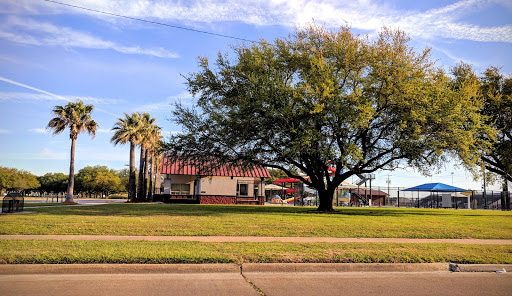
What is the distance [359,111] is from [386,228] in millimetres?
8503

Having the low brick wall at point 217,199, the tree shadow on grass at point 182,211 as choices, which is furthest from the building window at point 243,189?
the tree shadow on grass at point 182,211

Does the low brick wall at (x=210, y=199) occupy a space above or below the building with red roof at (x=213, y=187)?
below

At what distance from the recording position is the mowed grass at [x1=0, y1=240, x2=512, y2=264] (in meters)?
7.61

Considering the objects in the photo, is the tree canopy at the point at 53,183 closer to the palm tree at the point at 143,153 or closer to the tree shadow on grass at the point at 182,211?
the palm tree at the point at 143,153

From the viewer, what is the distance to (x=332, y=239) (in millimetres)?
11461

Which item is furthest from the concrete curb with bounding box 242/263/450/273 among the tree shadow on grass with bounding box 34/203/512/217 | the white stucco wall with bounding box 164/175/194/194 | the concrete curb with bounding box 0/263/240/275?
the white stucco wall with bounding box 164/175/194/194

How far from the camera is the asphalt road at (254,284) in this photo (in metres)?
6.05

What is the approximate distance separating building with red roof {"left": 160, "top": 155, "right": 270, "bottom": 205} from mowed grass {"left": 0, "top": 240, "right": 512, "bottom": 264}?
1089 inches

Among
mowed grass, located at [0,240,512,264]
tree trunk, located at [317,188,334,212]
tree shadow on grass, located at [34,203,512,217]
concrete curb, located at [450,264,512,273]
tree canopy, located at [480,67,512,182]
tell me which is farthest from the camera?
tree canopy, located at [480,67,512,182]

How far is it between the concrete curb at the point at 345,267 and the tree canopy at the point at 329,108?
493 inches

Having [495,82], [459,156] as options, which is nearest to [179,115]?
[459,156]

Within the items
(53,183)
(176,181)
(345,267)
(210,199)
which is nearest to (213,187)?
(210,199)

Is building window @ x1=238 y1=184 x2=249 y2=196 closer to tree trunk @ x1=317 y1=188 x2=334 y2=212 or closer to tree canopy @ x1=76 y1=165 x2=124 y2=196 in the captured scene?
tree trunk @ x1=317 y1=188 x2=334 y2=212

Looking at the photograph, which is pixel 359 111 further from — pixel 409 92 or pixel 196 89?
pixel 196 89
